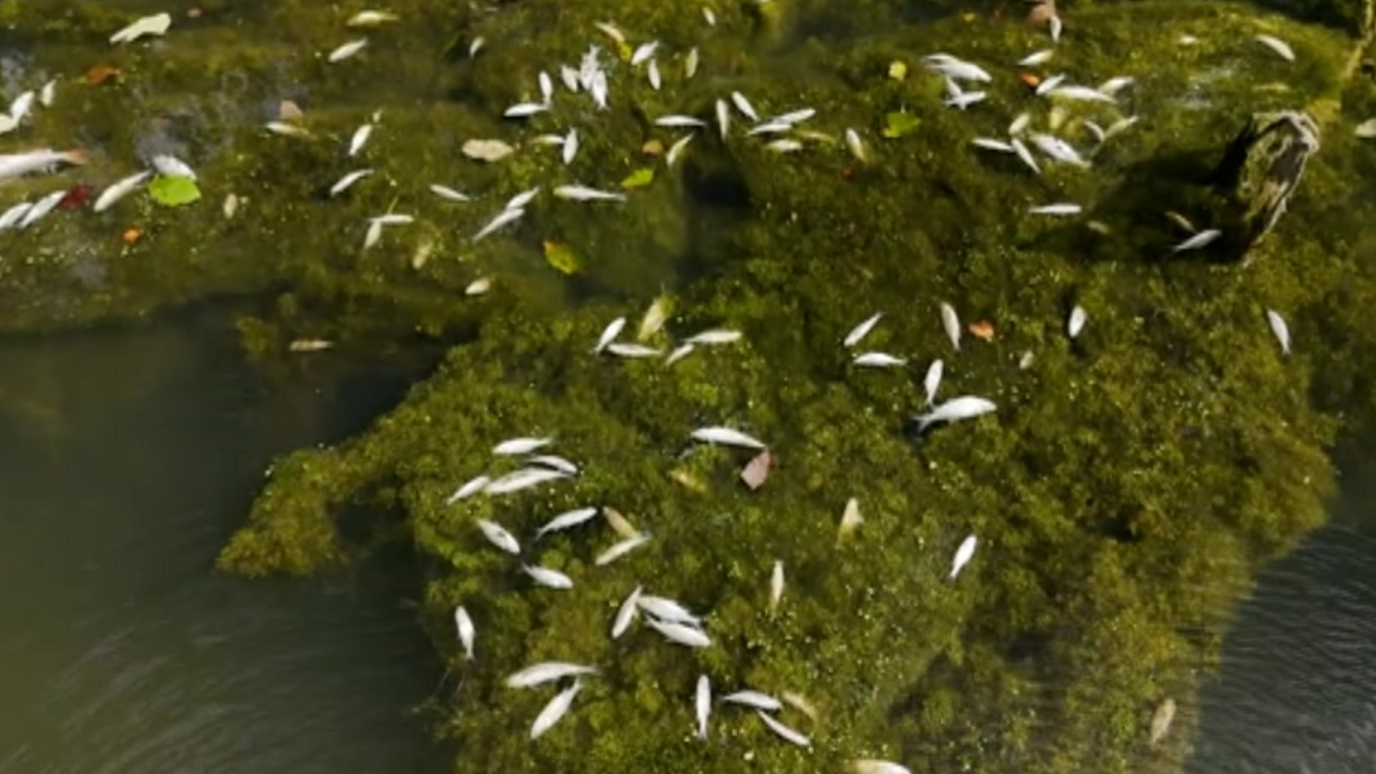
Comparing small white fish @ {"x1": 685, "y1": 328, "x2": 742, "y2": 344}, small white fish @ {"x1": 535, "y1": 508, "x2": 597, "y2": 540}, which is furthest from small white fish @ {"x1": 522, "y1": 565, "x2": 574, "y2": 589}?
small white fish @ {"x1": 685, "y1": 328, "x2": 742, "y2": 344}

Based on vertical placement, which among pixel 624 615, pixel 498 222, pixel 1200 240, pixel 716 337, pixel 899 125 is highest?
pixel 899 125

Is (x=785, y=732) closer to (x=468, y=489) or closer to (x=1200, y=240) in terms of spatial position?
(x=468, y=489)

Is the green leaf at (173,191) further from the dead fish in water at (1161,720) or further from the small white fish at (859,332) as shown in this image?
the dead fish in water at (1161,720)

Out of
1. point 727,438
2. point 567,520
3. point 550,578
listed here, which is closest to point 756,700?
point 550,578

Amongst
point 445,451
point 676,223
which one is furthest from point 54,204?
point 676,223

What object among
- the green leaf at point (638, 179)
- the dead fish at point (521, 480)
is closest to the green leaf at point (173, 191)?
the green leaf at point (638, 179)

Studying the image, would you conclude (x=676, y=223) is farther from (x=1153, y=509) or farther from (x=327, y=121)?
(x=1153, y=509)
